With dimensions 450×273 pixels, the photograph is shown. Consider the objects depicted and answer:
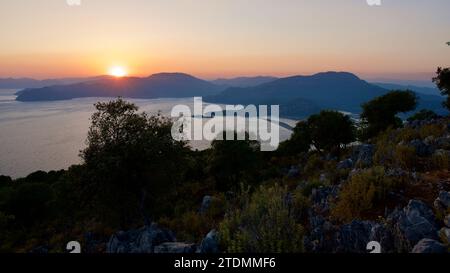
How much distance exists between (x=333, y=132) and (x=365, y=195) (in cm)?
4222

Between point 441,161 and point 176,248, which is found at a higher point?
point 441,161

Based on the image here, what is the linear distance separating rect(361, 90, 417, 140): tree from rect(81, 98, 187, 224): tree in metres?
43.2

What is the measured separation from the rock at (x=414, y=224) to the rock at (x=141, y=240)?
5.71 metres

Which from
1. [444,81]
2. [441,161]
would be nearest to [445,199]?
[441,161]

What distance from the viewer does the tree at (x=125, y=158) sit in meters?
16.0

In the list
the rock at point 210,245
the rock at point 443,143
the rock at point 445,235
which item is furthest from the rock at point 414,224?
the rock at point 443,143

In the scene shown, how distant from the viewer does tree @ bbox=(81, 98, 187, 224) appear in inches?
631

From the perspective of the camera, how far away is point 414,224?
6.30 m

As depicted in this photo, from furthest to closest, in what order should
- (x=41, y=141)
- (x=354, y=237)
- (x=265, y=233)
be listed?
(x=41, y=141), (x=354, y=237), (x=265, y=233)

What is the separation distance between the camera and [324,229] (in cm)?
739

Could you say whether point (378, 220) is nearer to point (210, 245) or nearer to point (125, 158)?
point (210, 245)

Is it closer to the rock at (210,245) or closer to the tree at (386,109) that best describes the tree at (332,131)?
the tree at (386,109)

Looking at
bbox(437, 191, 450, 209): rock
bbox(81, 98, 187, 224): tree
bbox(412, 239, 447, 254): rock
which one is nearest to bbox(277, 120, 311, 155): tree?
bbox(81, 98, 187, 224): tree

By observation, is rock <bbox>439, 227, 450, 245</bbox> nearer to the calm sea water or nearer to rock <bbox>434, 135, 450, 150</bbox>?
rock <bbox>434, 135, 450, 150</bbox>
